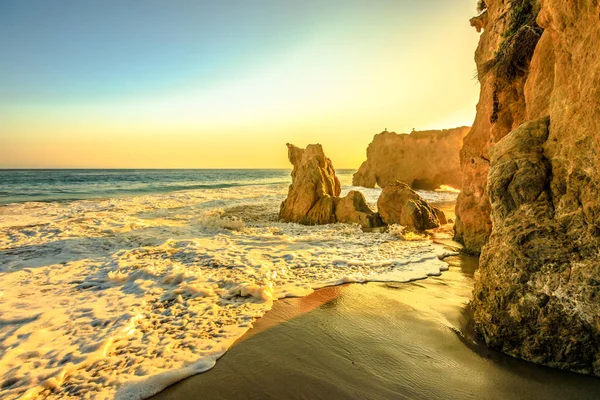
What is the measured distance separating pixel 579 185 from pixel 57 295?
7973 millimetres

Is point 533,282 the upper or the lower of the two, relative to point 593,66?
lower

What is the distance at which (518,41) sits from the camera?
555cm

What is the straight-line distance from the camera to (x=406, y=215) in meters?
10.5

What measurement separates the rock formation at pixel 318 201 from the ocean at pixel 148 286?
1.02 meters

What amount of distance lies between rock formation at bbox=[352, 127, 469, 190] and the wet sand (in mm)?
28892

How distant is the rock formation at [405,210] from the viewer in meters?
10.4

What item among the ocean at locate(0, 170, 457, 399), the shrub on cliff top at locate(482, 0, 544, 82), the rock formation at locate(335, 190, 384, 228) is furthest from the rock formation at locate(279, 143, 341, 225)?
the shrub on cliff top at locate(482, 0, 544, 82)

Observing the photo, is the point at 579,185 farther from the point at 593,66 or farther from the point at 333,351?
the point at 333,351

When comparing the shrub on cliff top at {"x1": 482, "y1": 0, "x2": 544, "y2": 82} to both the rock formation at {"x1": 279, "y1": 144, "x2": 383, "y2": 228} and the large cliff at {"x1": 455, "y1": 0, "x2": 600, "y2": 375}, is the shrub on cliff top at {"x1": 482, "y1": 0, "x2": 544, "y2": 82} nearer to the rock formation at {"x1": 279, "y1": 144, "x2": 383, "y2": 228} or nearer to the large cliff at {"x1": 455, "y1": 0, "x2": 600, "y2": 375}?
the large cliff at {"x1": 455, "y1": 0, "x2": 600, "y2": 375}

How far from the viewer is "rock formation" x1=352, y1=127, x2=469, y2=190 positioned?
3195 cm

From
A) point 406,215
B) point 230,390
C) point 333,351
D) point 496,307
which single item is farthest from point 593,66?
point 406,215

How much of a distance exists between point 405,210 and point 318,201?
12.5 feet

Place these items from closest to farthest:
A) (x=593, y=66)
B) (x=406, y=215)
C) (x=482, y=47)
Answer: (x=593, y=66) < (x=482, y=47) < (x=406, y=215)

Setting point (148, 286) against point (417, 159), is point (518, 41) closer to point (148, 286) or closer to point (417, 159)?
point (148, 286)
